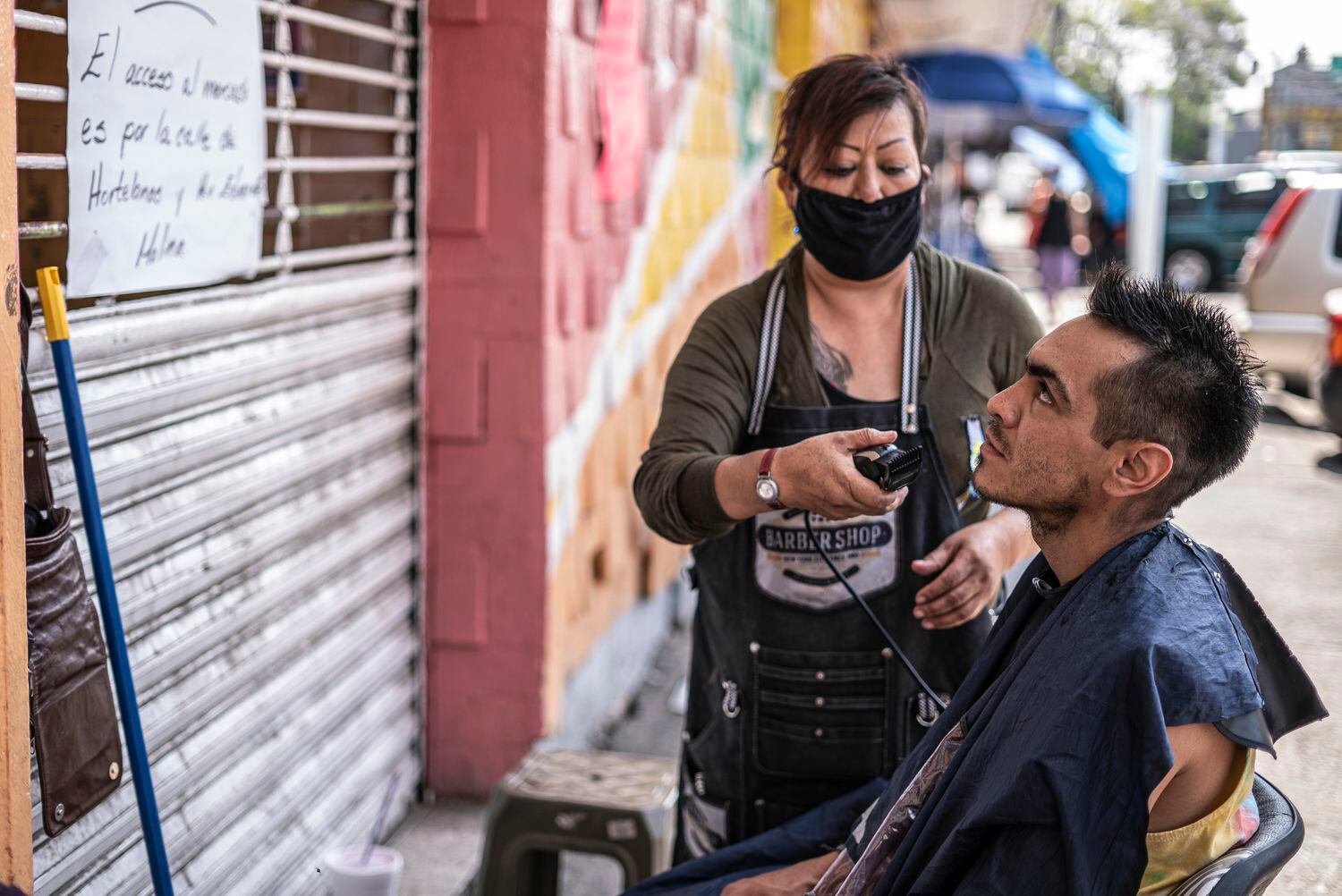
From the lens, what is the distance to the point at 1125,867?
1.66 meters

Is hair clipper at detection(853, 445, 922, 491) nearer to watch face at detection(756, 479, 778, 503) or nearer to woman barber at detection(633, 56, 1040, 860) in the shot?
watch face at detection(756, 479, 778, 503)

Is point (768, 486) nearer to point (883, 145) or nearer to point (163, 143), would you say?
point (883, 145)

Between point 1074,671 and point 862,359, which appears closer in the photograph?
point 1074,671

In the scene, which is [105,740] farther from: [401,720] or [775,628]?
[401,720]

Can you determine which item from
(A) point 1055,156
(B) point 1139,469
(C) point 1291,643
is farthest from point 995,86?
(B) point 1139,469

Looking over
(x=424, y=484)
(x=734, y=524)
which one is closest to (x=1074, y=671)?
(x=734, y=524)

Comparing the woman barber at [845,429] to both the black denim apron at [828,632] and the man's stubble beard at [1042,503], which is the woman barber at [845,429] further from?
the man's stubble beard at [1042,503]

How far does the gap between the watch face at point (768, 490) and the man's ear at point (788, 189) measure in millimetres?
651

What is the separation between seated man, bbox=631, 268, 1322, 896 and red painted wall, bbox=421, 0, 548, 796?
1875mm

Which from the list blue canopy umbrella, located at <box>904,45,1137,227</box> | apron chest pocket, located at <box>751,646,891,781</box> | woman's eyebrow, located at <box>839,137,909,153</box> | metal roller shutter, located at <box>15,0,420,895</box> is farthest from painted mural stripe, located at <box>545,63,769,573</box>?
blue canopy umbrella, located at <box>904,45,1137,227</box>

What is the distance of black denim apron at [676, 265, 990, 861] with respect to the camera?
8.36 feet

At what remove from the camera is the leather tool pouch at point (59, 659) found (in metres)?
1.78

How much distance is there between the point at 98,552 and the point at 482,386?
2.01 meters

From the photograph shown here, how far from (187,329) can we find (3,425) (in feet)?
3.57
